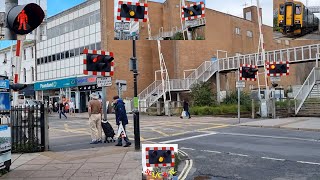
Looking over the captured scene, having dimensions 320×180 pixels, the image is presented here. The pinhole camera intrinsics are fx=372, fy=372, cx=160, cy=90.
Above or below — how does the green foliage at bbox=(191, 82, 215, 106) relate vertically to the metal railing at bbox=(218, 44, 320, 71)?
below

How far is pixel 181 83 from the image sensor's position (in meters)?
39.3

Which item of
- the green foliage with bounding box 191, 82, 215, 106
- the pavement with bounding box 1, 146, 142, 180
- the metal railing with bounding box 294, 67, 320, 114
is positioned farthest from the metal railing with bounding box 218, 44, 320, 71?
the pavement with bounding box 1, 146, 142, 180

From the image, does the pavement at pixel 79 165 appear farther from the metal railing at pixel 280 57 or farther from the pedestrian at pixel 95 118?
the metal railing at pixel 280 57

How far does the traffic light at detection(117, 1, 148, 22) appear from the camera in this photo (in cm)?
1103

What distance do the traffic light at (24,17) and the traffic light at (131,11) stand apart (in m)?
6.40

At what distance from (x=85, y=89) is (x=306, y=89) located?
2508 cm

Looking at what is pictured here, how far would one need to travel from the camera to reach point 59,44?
48.5 m

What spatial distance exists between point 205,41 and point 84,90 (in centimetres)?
1595

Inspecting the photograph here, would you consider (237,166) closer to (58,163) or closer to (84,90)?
(58,163)

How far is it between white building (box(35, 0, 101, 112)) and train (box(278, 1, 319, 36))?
73.4 ft

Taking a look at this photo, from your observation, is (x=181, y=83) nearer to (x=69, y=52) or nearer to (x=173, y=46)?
(x=173, y=46)

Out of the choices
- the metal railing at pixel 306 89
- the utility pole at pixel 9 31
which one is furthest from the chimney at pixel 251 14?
the utility pole at pixel 9 31

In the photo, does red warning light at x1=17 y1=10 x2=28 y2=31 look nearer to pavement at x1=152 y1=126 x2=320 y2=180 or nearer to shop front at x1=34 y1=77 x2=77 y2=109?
pavement at x1=152 y1=126 x2=320 y2=180

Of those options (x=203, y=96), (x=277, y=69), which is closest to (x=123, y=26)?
(x=277, y=69)
